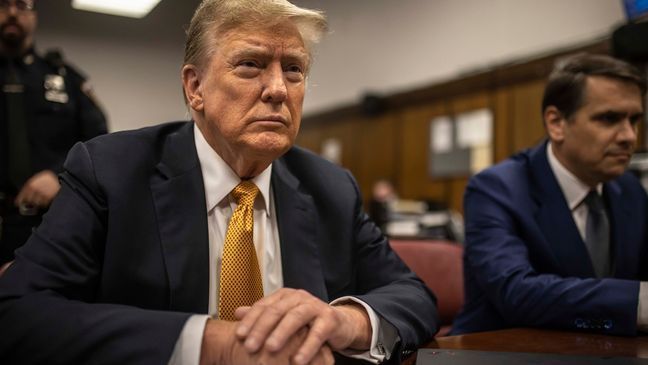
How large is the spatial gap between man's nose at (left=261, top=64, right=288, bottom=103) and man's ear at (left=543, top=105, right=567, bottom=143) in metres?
1.01

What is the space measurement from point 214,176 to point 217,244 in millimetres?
148

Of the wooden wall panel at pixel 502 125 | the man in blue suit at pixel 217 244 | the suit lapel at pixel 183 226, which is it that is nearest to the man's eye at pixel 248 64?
the man in blue suit at pixel 217 244

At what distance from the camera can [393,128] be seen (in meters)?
7.46

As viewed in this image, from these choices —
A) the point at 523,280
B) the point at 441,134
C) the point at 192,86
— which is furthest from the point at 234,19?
the point at 441,134

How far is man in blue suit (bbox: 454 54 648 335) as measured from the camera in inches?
67.1

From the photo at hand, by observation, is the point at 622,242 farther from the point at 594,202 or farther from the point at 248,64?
the point at 248,64

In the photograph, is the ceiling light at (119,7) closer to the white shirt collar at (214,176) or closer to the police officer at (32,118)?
the police officer at (32,118)

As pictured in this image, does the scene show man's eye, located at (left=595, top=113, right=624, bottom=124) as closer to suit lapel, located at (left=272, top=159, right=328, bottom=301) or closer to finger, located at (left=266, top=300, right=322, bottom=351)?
suit lapel, located at (left=272, top=159, right=328, bottom=301)

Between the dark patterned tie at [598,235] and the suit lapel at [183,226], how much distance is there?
1126 mm

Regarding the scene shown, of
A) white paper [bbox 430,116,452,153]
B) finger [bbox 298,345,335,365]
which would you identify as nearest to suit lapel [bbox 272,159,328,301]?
finger [bbox 298,345,335,365]

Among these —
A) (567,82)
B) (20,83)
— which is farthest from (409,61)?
(20,83)

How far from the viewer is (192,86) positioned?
1.33 meters

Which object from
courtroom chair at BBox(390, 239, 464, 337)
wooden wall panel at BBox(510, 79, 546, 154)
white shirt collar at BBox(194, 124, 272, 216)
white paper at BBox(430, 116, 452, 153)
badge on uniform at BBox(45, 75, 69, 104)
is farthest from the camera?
A: white paper at BBox(430, 116, 452, 153)

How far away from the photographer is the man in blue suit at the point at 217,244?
0.94 meters
